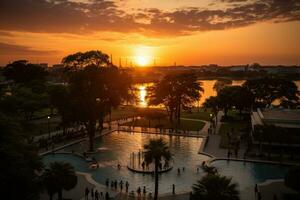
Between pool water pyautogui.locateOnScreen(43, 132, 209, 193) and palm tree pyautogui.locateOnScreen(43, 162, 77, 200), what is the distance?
9000 mm

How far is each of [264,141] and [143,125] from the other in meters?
29.2

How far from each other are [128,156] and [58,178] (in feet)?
67.0

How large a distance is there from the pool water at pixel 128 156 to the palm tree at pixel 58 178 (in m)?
9.00

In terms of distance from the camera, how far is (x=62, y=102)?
59.2 meters

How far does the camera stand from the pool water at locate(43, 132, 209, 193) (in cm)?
3953

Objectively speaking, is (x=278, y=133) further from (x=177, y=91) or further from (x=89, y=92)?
(x=177, y=91)

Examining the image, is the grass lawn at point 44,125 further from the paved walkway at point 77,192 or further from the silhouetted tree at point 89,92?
the paved walkway at point 77,192

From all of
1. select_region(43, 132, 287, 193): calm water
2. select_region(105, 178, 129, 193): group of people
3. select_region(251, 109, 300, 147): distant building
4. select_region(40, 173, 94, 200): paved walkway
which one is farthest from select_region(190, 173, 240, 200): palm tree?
select_region(251, 109, 300, 147): distant building

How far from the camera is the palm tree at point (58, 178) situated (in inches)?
1171

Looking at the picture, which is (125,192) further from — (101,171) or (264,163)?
(264,163)

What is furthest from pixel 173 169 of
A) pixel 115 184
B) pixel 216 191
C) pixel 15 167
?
pixel 15 167

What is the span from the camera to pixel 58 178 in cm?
2989

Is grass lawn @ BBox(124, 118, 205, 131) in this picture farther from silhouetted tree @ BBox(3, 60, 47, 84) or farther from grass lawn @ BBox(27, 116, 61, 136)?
silhouetted tree @ BBox(3, 60, 47, 84)

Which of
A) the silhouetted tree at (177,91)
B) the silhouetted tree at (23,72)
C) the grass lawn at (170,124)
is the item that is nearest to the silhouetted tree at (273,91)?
the silhouetted tree at (177,91)
